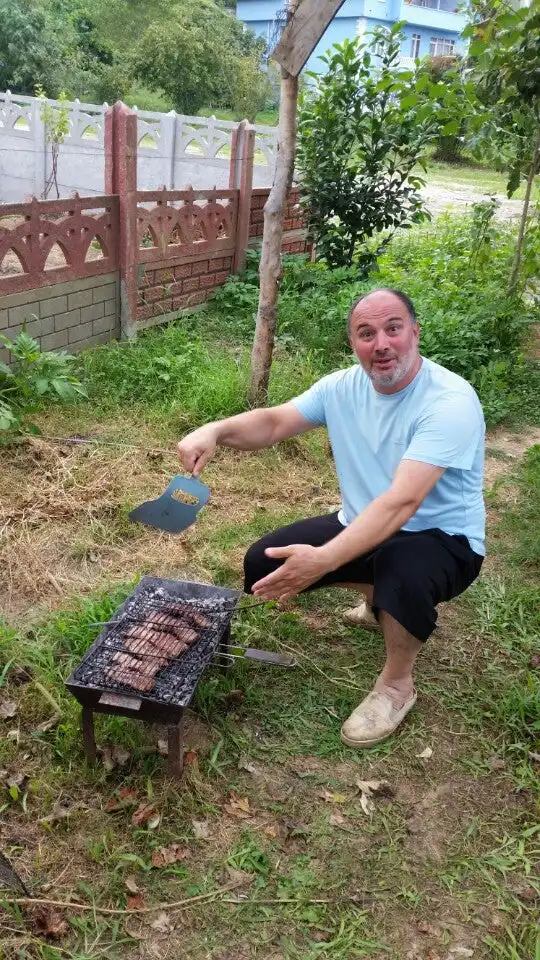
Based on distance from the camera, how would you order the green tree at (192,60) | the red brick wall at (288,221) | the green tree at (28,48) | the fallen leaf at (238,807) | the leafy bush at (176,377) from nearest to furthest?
the fallen leaf at (238,807)
the leafy bush at (176,377)
the red brick wall at (288,221)
the green tree at (28,48)
the green tree at (192,60)

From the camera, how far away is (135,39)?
2950 cm

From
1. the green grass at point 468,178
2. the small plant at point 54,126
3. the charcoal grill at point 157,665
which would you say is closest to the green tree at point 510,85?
the charcoal grill at point 157,665

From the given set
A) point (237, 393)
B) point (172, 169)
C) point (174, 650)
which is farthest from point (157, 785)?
point (172, 169)

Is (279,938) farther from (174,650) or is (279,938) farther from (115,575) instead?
(115,575)

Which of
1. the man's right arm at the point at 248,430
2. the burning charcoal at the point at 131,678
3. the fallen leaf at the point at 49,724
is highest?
the man's right arm at the point at 248,430

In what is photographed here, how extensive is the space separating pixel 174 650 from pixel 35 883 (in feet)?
2.47

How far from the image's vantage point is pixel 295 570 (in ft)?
7.57

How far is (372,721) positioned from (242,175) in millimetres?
6122

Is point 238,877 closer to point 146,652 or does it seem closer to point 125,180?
point 146,652

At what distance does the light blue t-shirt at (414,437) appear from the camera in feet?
7.75

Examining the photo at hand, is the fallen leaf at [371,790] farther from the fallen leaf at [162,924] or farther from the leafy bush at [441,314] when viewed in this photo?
the leafy bush at [441,314]

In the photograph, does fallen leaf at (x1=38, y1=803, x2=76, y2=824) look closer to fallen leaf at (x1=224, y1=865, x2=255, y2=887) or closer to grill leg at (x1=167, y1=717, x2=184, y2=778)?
grill leg at (x1=167, y1=717, x2=184, y2=778)

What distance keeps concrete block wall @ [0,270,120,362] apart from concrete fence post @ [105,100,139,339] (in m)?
0.10

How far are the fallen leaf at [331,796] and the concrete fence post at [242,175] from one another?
6.12 meters
